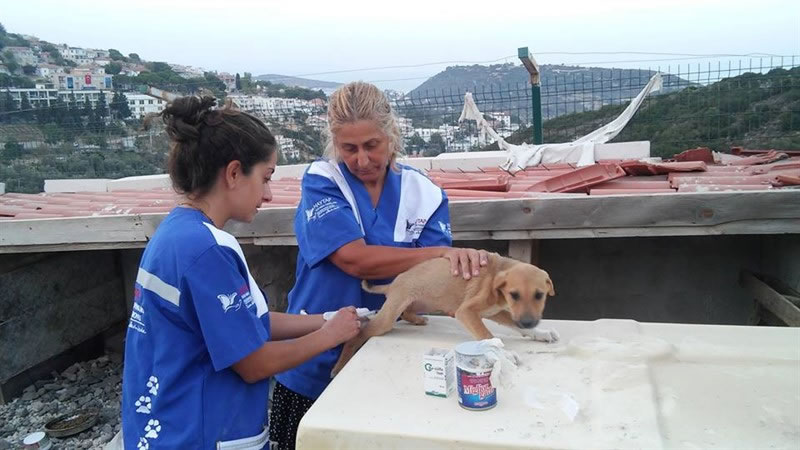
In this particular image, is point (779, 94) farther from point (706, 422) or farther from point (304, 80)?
point (706, 422)

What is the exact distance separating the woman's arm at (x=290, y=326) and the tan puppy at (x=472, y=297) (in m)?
0.22

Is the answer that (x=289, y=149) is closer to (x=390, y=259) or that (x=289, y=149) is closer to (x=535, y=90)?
(x=535, y=90)

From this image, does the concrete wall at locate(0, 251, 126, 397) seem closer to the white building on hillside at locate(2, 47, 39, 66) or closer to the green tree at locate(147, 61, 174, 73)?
the green tree at locate(147, 61, 174, 73)

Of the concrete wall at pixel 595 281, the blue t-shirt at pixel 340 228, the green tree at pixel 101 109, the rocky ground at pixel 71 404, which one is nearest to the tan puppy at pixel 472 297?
the blue t-shirt at pixel 340 228

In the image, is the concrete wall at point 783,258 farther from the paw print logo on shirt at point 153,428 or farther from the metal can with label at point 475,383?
the paw print logo on shirt at point 153,428

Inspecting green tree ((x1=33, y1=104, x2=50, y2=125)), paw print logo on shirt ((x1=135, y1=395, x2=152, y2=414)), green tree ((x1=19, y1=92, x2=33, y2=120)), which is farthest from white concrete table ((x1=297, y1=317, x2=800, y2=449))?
green tree ((x1=19, y1=92, x2=33, y2=120))

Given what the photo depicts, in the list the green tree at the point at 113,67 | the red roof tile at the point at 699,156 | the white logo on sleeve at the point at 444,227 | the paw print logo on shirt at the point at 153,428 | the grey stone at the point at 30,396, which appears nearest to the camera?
the paw print logo on shirt at the point at 153,428

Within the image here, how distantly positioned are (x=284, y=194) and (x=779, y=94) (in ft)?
34.7

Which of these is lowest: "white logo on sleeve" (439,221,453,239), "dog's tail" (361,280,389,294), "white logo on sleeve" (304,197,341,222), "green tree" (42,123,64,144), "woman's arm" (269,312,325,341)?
"woman's arm" (269,312,325,341)

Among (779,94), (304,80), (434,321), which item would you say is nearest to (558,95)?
(779,94)

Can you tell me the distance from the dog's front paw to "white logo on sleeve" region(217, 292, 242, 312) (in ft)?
3.91

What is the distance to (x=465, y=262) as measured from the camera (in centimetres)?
245

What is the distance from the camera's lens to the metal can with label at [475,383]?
175 centimetres

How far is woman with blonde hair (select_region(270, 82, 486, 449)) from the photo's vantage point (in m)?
2.32
